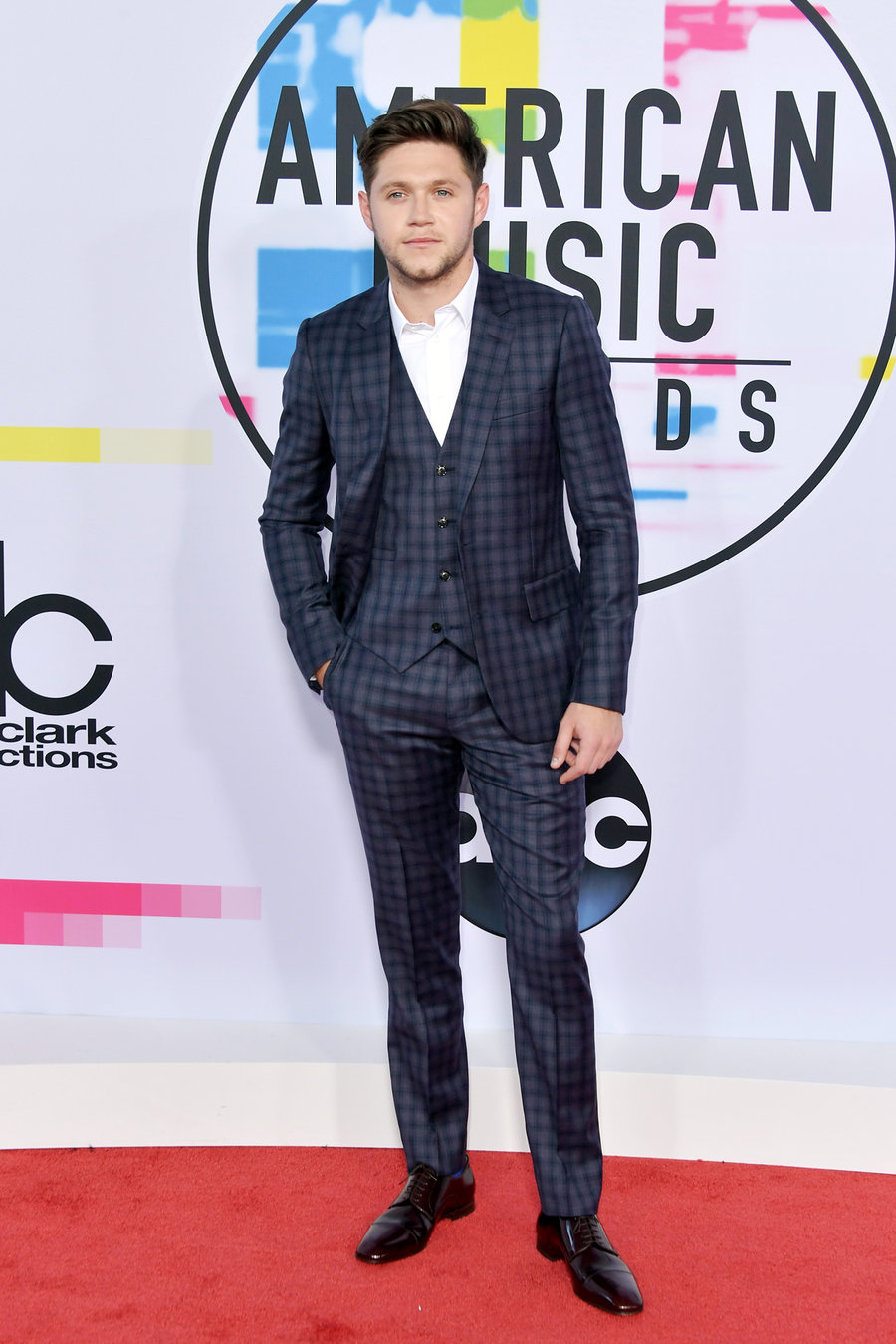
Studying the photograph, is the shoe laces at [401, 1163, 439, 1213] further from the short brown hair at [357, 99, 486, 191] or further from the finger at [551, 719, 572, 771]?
the short brown hair at [357, 99, 486, 191]

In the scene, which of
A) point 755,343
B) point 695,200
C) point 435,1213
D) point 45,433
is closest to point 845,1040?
point 435,1213

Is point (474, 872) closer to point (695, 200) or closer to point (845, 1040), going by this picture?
point (845, 1040)

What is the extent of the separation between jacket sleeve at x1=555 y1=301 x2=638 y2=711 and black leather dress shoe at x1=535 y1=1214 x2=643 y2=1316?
0.82 metres

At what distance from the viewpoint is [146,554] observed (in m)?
2.69

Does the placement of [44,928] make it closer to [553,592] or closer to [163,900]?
[163,900]

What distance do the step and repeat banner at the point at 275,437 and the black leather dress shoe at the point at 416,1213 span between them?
2.04 ft

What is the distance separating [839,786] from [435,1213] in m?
1.20

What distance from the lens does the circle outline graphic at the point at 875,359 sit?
2.42 meters

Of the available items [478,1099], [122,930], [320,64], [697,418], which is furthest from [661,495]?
[122,930]

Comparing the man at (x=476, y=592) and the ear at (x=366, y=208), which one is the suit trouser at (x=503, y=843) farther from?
the ear at (x=366, y=208)

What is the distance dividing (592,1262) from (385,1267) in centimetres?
33

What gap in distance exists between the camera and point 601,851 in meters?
2.66

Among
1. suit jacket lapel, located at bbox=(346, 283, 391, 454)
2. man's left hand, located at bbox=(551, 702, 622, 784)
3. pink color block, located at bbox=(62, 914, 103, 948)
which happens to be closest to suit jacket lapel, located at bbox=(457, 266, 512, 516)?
suit jacket lapel, located at bbox=(346, 283, 391, 454)

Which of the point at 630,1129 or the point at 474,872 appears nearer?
the point at 630,1129
